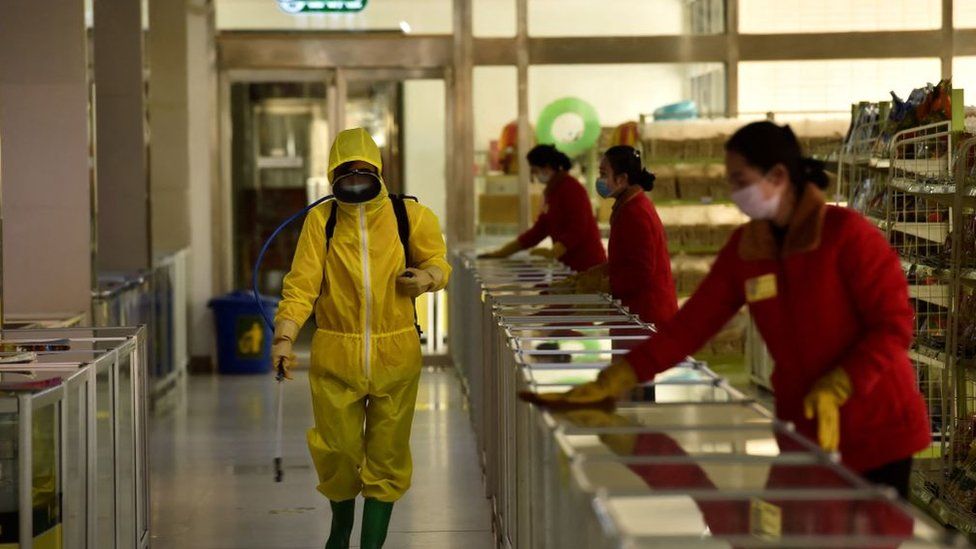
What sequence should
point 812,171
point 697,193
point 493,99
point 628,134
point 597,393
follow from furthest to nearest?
point 493,99 < point 628,134 < point 697,193 < point 597,393 < point 812,171

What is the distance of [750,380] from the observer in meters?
10.8

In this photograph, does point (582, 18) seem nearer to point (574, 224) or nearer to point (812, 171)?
point (574, 224)

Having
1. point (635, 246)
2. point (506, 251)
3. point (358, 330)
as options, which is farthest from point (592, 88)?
point (358, 330)

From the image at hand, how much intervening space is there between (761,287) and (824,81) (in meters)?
8.98

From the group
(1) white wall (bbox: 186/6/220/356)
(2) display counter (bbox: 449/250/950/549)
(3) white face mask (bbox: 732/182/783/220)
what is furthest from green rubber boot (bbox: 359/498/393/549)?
(1) white wall (bbox: 186/6/220/356)

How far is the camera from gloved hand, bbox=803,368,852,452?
10.4 feet

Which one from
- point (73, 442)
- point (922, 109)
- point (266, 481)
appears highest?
point (922, 109)

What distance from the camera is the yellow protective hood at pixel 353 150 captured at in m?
5.06

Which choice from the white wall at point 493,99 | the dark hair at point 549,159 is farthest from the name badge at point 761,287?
the white wall at point 493,99

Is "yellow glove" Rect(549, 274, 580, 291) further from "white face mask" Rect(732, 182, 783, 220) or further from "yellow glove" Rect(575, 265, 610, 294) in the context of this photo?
"white face mask" Rect(732, 182, 783, 220)

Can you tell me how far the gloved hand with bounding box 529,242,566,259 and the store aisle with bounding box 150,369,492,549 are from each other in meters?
1.18

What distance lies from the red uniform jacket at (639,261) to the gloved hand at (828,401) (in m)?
2.97

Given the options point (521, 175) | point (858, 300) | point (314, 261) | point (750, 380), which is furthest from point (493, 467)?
point (521, 175)

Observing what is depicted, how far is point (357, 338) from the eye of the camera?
199 inches
